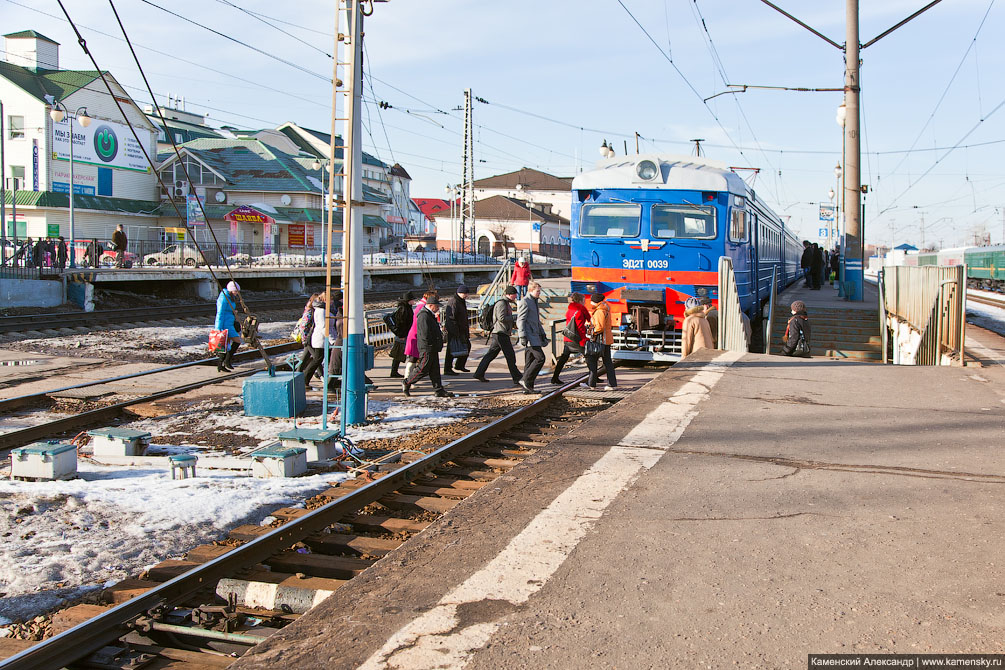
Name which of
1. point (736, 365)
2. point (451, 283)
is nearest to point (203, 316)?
point (736, 365)

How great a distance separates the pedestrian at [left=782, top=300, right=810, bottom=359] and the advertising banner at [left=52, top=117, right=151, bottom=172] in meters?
42.7

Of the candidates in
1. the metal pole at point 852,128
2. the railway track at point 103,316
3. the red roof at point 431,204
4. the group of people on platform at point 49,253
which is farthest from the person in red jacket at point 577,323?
the red roof at point 431,204

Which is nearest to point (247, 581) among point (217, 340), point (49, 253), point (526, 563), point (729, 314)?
point (526, 563)

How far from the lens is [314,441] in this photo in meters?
8.30

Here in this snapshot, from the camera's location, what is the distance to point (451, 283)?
50156mm

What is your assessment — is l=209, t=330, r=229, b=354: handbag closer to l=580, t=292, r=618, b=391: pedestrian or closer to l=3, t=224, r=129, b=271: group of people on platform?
l=580, t=292, r=618, b=391: pedestrian

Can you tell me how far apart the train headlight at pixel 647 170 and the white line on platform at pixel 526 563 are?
9.47 metres

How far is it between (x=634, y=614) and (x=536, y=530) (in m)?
1.16

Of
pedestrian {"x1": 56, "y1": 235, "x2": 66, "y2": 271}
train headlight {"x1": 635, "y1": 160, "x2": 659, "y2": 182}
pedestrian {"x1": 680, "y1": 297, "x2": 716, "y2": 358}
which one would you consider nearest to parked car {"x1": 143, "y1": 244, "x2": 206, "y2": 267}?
pedestrian {"x1": 56, "y1": 235, "x2": 66, "y2": 271}

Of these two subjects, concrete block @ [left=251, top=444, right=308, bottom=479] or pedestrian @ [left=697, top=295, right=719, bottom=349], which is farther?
pedestrian @ [left=697, top=295, right=719, bottom=349]

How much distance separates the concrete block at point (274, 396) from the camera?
10.7m

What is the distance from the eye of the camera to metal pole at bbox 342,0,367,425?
922cm

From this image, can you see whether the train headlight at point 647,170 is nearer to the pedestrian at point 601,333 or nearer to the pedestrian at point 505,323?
the pedestrian at point 601,333

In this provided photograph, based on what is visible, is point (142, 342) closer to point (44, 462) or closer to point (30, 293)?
point (30, 293)
